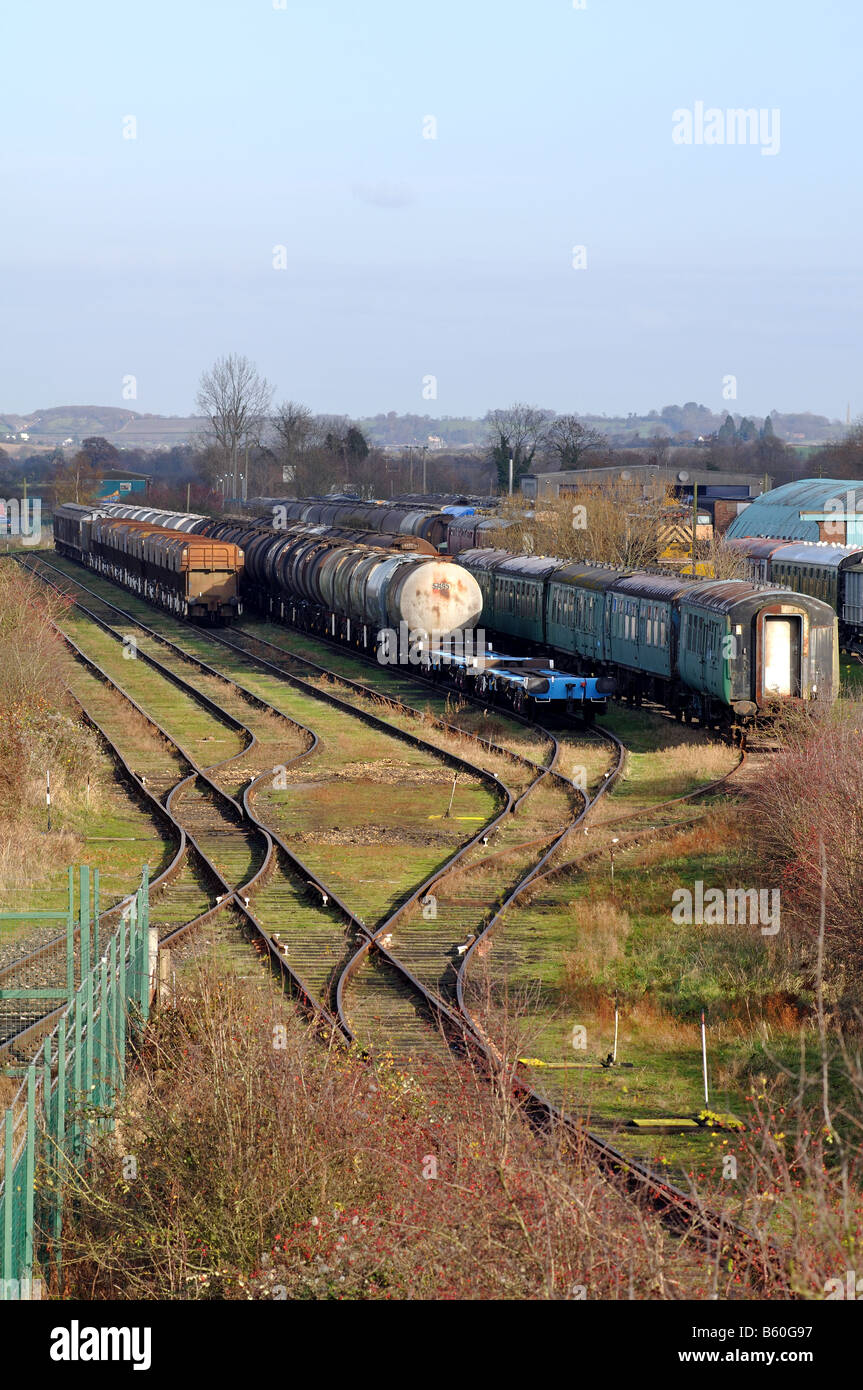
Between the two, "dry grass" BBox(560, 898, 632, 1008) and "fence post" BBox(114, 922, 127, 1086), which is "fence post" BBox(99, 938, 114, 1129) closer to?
"fence post" BBox(114, 922, 127, 1086)

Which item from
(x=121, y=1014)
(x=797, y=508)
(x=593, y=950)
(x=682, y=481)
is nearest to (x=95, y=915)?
(x=121, y=1014)

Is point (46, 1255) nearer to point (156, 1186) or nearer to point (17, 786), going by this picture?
point (156, 1186)

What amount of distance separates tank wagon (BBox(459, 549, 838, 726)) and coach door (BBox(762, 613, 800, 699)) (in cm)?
2

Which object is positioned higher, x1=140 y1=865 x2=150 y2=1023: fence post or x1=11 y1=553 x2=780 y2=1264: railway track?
x1=140 y1=865 x2=150 y2=1023: fence post

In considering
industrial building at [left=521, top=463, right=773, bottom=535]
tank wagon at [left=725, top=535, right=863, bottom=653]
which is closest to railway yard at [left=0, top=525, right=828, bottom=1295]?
tank wagon at [left=725, top=535, right=863, bottom=653]

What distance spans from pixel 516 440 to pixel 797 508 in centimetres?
7048

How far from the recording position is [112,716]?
115 ft

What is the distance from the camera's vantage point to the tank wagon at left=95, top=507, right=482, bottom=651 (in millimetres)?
40656

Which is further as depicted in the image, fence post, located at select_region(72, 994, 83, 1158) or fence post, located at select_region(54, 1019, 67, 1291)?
fence post, located at select_region(72, 994, 83, 1158)

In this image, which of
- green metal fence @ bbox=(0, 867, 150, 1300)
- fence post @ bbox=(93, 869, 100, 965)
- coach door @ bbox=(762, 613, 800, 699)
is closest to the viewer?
green metal fence @ bbox=(0, 867, 150, 1300)

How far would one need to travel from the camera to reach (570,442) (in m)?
134

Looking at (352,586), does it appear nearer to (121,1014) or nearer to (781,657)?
(781,657)

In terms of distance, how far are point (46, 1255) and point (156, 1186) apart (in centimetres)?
75

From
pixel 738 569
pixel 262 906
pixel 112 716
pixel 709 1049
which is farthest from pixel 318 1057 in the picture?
pixel 738 569
